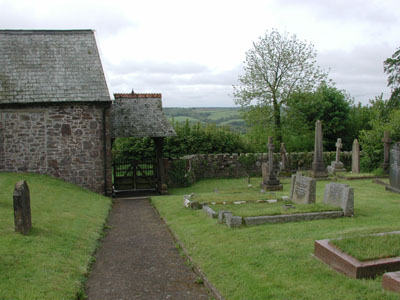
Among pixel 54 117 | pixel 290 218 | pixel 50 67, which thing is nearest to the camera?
pixel 290 218

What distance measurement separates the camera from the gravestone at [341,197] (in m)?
9.96

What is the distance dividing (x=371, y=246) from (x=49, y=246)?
6152 mm

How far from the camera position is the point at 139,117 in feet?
64.2

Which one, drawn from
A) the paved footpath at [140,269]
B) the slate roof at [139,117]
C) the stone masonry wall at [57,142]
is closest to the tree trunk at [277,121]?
the slate roof at [139,117]

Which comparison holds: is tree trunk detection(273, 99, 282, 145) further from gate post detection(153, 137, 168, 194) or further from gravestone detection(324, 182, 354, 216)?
gravestone detection(324, 182, 354, 216)

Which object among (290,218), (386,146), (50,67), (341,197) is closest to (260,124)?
(386,146)

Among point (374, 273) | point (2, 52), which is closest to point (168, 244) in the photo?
point (374, 273)

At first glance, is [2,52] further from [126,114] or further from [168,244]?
[168,244]

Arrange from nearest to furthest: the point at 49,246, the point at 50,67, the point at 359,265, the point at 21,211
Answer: the point at 359,265 → the point at 49,246 → the point at 21,211 → the point at 50,67

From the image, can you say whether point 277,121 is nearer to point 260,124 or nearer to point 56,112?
point 260,124

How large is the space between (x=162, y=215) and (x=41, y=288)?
23.3 feet

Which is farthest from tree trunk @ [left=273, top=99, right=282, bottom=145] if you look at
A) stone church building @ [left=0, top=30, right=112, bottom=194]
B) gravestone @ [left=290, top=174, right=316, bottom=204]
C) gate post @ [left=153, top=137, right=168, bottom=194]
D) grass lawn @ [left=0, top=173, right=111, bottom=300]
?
grass lawn @ [left=0, top=173, right=111, bottom=300]

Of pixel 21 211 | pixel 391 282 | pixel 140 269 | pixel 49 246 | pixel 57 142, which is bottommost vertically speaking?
pixel 140 269

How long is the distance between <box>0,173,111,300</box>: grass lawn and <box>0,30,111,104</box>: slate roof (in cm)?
452
